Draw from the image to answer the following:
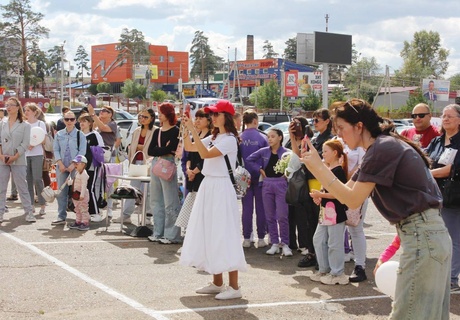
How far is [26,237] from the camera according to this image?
34.3ft

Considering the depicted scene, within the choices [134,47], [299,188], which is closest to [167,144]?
[299,188]

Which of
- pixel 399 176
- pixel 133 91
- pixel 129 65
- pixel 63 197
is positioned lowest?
pixel 63 197

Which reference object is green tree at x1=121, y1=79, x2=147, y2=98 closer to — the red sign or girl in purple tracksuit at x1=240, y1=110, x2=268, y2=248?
the red sign

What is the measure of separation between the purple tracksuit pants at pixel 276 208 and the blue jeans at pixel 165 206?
1446 mm

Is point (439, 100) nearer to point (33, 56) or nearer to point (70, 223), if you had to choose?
point (33, 56)

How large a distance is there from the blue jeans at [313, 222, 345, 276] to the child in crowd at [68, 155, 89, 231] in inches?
185

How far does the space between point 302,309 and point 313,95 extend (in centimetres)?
6870

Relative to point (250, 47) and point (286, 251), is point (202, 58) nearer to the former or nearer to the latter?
point (250, 47)

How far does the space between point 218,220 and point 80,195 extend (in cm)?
483

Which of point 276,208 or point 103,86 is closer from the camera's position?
point 276,208

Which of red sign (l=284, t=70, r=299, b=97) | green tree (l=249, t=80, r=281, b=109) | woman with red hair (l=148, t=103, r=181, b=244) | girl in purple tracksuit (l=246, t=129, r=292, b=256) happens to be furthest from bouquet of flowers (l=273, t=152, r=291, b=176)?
red sign (l=284, t=70, r=299, b=97)

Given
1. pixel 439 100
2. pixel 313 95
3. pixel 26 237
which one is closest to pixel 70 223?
pixel 26 237

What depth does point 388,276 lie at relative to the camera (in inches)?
180

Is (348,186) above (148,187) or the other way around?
above
